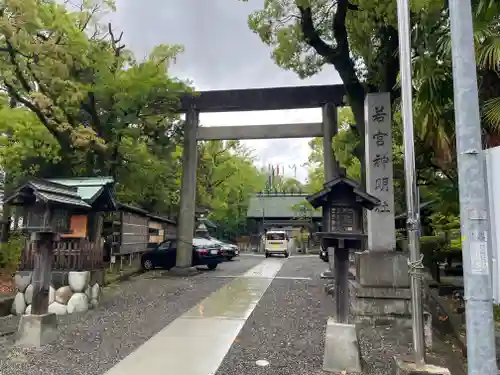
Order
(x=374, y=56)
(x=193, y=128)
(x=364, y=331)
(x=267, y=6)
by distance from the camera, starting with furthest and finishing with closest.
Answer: (x=193, y=128) < (x=267, y=6) < (x=374, y=56) < (x=364, y=331)

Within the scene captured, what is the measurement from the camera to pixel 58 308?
8.27 meters

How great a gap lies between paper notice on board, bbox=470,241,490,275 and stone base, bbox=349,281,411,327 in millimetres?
5559

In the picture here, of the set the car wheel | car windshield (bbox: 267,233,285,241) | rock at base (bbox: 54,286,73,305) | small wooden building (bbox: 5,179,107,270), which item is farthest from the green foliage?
rock at base (bbox: 54,286,73,305)

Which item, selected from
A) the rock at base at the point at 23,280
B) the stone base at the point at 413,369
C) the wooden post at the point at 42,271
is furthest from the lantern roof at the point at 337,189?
the rock at base at the point at 23,280

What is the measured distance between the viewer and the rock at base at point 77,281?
855cm

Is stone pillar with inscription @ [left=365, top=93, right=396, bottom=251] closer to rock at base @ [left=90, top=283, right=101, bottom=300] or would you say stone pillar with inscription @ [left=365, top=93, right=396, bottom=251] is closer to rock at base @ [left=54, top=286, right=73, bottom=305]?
rock at base @ [left=90, top=283, right=101, bottom=300]

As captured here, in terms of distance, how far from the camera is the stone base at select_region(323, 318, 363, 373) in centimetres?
489

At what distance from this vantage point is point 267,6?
9914 millimetres

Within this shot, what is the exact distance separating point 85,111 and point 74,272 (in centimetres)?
637

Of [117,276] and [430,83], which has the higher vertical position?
[430,83]

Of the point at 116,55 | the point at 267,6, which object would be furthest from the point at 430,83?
the point at 116,55

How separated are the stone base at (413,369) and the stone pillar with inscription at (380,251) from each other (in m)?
3.15

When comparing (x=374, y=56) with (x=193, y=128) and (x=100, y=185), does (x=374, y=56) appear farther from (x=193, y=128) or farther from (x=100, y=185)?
(x=193, y=128)

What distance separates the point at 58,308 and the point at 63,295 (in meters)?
0.28
